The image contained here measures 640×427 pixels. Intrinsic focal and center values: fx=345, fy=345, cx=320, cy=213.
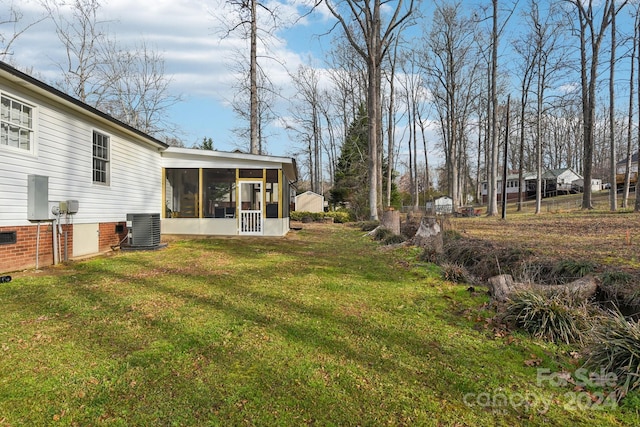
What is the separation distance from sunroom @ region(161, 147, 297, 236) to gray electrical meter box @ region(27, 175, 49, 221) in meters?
5.45

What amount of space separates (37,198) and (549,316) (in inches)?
317

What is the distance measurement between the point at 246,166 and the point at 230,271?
6.31 m

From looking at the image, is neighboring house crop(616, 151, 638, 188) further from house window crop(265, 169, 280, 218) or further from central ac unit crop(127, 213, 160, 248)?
central ac unit crop(127, 213, 160, 248)

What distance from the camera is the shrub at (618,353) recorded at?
7.99 ft

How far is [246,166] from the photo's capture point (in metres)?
12.0

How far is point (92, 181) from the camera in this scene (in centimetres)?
805

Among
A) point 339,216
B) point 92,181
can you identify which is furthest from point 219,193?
point 339,216

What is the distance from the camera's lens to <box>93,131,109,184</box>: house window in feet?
27.0

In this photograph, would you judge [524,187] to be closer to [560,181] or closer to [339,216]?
[560,181]

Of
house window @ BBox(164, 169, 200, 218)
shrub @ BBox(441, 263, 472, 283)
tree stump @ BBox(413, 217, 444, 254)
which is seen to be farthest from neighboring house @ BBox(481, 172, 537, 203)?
shrub @ BBox(441, 263, 472, 283)

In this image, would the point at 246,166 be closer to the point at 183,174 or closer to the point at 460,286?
the point at 183,174

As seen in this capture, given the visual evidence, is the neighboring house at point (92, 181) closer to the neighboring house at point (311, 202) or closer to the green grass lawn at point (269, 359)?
the green grass lawn at point (269, 359)

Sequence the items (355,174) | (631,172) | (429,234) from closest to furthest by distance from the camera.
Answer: (429,234)
(355,174)
(631,172)

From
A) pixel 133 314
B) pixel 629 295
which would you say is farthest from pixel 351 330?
pixel 629 295
